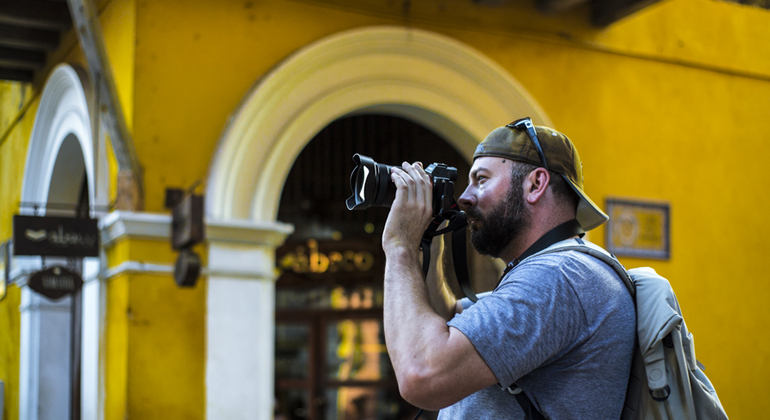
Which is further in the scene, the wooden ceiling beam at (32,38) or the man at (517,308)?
the wooden ceiling beam at (32,38)

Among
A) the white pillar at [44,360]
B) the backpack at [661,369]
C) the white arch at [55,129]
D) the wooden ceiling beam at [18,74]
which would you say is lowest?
the white pillar at [44,360]

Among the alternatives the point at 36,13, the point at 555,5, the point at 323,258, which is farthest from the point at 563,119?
the point at 36,13

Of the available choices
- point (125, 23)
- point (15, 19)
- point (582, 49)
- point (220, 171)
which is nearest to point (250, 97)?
point (220, 171)

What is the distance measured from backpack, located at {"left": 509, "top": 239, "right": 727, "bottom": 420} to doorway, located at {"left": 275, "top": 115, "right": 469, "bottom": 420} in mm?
5588

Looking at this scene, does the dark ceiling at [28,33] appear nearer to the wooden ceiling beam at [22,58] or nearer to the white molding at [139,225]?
the wooden ceiling beam at [22,58]

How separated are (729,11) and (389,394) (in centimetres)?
439

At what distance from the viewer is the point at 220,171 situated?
4.78m

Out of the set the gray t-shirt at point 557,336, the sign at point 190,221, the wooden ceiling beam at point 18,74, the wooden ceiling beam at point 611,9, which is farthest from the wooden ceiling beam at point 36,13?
the gray t-shirt at point 557,336

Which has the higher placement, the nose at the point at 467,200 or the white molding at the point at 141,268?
the nose at the point at 467,200

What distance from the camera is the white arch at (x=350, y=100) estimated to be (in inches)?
190

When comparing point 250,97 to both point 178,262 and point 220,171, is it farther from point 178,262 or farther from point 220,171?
point 178,262

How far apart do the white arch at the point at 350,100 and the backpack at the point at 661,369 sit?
11.2ft

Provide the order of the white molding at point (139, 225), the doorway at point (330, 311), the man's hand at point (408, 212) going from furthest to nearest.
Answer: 1. the doorway at point (330, 311)
2. the white molding at point (139, 225)
3. the man's hand at point (408, 212)

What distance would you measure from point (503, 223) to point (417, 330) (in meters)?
0.38
